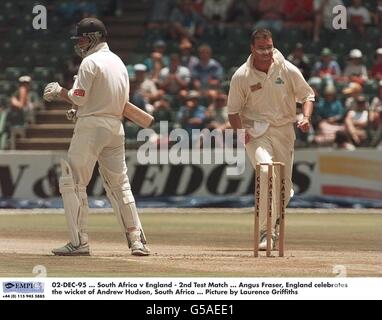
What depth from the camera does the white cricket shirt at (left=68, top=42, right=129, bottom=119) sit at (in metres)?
11.1

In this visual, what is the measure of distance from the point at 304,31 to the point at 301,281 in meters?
13.7

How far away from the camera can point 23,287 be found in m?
9.35

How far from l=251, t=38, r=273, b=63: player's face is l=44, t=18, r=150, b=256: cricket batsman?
1.32 meters

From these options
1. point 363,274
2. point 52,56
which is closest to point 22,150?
point 52,56

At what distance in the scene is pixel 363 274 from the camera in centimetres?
1047

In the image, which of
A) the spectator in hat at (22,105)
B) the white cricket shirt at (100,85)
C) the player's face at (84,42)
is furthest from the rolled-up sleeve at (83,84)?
the spectator in hat at (22,105)

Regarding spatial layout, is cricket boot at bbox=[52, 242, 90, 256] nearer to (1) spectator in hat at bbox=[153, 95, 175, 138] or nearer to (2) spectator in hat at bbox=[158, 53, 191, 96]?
(1) spectator in hat at bbox=[153, 95, 175, 138]

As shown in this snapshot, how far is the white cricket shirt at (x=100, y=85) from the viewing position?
1111 cm

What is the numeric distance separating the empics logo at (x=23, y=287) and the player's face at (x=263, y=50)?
3547 mm

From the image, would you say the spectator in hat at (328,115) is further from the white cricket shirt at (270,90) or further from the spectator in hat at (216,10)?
the white cricket shirt at (270,90)

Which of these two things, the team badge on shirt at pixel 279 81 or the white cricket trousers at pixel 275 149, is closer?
the white cricket trousers at pixel 275 149

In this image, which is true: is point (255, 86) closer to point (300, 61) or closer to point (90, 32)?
point (90, 32)

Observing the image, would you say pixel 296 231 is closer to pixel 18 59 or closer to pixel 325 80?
pixel 325 80
